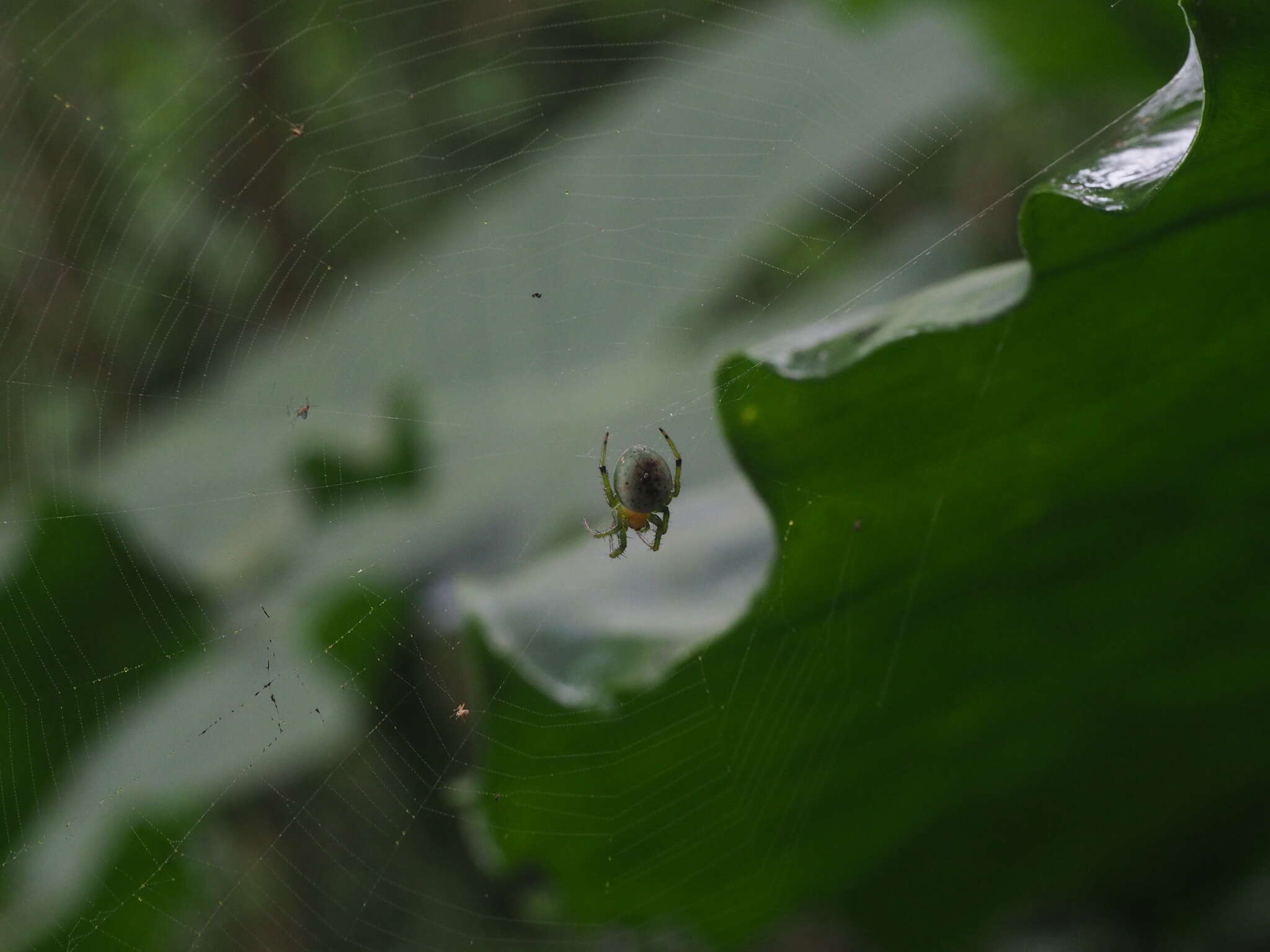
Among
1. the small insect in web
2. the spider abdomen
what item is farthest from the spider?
the small insect in web

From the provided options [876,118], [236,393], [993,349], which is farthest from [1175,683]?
[236,393]

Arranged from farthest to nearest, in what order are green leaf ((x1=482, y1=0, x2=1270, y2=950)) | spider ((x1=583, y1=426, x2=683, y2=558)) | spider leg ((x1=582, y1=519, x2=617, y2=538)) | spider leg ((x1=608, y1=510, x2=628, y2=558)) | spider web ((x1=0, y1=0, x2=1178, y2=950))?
1. spider ((x1=583, y1=426, x2=683, y2=558))
2. spider leg ((x1=582, y1=519, x2=617, y2=538))
3. spider leg ((x1=608, y1=510, x2=628, y2=558))
4. spider web ((x1=0, y1=0, x2=1178, y2=950))
5. green leaf ((x1=482, y1=0, x2=1270, y2=950))

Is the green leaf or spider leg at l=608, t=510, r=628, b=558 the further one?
spider leg at l=608, t=510, r=628, b=558

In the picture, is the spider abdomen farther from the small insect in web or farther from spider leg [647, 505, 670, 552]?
the small insect in web

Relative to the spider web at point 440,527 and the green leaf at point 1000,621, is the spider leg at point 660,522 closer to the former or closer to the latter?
the spider web at point 440,527

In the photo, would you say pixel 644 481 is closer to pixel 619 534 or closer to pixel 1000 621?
pixel 619 534

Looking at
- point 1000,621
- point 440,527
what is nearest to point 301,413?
point 440,527
